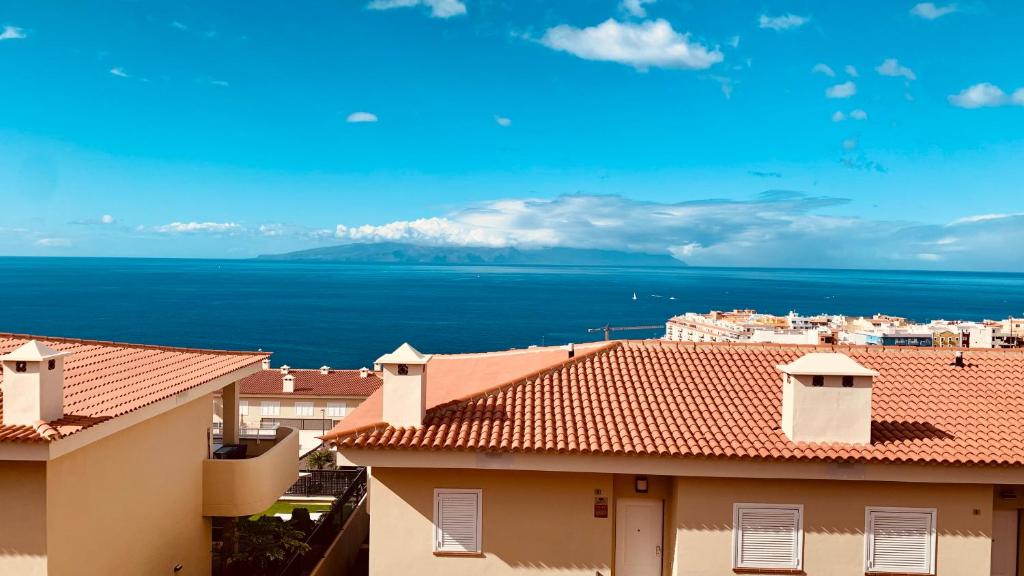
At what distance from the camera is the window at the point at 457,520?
11.3 metres

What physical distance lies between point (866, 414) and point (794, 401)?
1151 mm

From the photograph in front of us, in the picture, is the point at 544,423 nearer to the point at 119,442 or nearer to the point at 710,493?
the point at 710,493

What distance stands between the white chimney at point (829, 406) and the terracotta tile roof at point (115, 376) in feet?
35.9

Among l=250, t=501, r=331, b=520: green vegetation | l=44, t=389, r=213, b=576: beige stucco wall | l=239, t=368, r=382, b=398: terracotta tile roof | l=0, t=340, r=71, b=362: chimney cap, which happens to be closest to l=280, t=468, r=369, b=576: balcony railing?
l=44, t=389, r=213, b=576: beige stucco wall

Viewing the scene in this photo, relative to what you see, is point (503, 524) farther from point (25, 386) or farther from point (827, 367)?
point (25, 386)

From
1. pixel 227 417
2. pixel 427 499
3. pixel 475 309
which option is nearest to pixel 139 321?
pixel 475 309

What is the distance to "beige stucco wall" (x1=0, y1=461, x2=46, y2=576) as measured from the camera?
32.3 feet

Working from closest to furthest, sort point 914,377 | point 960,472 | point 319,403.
A: point 960,472
point 914,377
point 319,403

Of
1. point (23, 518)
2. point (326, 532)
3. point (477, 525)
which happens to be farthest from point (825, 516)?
point (23, 518)

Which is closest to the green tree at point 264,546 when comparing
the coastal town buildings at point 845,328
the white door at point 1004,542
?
the white door at point 1004,542

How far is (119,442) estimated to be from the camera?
11758mm

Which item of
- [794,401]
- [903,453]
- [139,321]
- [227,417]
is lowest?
[139,321]

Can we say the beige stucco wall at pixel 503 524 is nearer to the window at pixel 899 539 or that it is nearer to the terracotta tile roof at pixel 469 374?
the terracotta tile roof at pixel 469 374

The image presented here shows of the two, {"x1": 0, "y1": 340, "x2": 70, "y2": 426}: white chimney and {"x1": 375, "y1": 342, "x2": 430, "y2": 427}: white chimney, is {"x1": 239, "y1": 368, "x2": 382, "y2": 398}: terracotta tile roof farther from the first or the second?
{"x1": 0, "y1": 340, "x2": 70, "y2": 426}: white chimney
